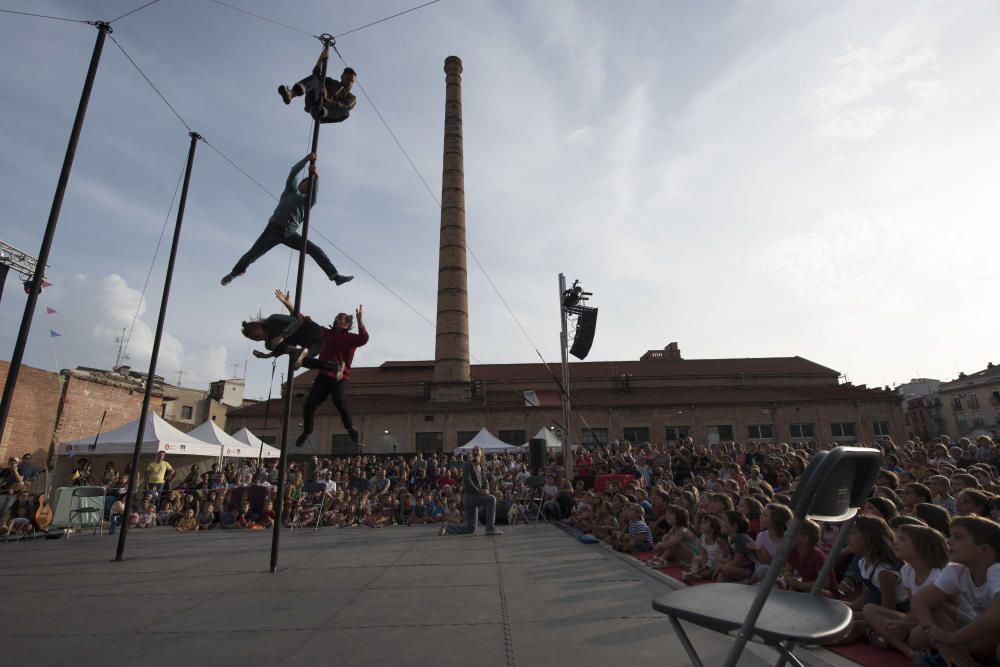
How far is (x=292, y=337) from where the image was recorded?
22.9 feet

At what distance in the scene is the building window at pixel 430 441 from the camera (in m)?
34.8

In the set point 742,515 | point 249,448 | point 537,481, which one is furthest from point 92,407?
point 742,515

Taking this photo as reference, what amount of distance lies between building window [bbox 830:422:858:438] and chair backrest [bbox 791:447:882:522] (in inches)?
1573

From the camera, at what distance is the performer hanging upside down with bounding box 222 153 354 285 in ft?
23.9

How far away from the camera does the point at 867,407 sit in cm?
3597

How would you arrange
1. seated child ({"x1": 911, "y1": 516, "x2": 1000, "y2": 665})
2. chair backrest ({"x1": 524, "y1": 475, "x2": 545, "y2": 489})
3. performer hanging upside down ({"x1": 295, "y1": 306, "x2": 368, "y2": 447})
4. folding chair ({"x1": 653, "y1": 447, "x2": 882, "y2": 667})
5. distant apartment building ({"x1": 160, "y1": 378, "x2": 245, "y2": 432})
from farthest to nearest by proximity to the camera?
distant apartment building ({"x1": 160, "y1": 378, "x2": 245, "y2": 432})
chair backrest ({"x1": 524, "y1": 475, "x2": 545, "y2": 489})
performer hanging upside down ({"x1": 295, "y1": 306, "x2": 368, "y2": 447})
seated child ({"x1": 911, "y1": 516, "x2": 1000, "y2": 665})
folding chair ({"x1": 653, "y1": 447, "x2": 882, "y2": 667})

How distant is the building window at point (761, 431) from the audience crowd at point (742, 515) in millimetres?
19216

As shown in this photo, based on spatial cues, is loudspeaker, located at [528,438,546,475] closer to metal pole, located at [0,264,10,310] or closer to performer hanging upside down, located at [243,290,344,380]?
performer hanging upside down, located at [243,290,344,380]

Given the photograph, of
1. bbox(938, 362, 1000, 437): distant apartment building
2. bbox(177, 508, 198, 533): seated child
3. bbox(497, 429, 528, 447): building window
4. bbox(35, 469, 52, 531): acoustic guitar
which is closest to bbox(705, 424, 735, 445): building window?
bbox(497, 429, 528, 447): building window

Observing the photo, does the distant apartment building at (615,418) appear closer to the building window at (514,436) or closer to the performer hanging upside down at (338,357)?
the building window at (514,436)

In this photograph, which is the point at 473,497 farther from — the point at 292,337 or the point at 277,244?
the point at 277,244

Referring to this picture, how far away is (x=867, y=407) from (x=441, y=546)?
37.5 m

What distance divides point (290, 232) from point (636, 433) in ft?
104

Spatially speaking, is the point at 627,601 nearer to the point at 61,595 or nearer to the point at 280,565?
the point at 280,565
